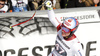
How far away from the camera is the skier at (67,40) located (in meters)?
2.56

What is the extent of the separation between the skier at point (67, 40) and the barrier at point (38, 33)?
0.93 ft

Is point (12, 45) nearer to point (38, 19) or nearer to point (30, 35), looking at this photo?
point (30, 35)

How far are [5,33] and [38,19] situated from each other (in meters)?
0.59

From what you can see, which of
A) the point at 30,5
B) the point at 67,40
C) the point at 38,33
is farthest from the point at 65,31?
the point at 30,5

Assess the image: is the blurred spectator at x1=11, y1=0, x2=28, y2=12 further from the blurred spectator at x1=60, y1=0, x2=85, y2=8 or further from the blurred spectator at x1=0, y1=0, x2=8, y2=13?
the blurred spectator at x1=60, y1=0, x2=85, y2=8

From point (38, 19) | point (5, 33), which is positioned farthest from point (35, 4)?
point (5, 33)

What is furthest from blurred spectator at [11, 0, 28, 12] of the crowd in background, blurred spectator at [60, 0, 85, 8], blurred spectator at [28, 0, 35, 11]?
blurred spectator at [60, 0, 85, 8]

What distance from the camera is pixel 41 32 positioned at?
3129 millimetres

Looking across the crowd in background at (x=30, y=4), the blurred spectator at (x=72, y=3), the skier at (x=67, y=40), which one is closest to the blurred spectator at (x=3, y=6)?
the crowd in background at (x=30, y=4)

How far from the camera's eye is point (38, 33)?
312 centimetres

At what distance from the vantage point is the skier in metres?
2.56

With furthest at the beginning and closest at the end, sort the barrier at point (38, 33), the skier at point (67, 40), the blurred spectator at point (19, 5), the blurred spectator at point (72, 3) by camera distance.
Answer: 1. the blurred spectator at point (72, 3)
2. the blurred spectator at point (19, 5)
3. the barrier at point (38, 33)
4. the skier at point (67, 40)

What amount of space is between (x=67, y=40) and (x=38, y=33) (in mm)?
579

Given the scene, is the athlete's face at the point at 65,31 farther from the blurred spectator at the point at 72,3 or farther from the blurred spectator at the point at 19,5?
the blurred spectator at the point at 72,3
